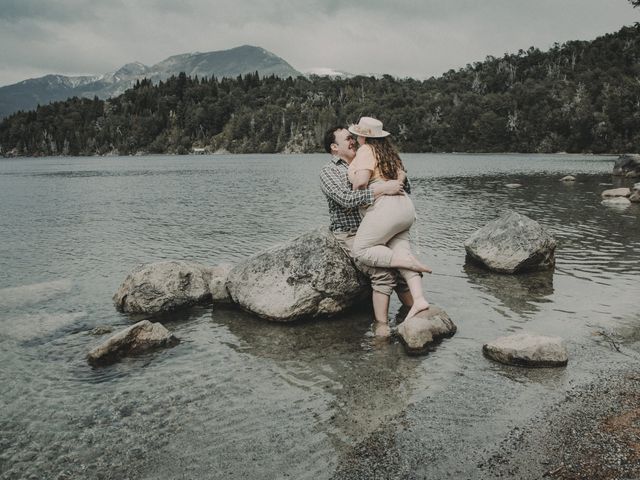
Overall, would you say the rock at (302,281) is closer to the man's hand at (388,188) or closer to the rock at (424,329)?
the rock at (424,329)

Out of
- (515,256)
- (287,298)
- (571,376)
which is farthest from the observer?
(515,256)

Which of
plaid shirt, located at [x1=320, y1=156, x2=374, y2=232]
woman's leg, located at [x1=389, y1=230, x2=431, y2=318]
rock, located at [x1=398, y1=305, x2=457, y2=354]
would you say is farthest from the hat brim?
rock, located at [x1=398, y1=305, x2=457, y2=354]

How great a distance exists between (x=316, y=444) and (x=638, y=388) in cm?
500

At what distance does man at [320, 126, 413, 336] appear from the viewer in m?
9.95

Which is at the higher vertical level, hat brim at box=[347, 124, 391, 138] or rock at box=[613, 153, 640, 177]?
hat brim at box=[347, 124, 391, 138]

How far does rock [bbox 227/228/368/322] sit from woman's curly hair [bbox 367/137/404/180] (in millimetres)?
2349

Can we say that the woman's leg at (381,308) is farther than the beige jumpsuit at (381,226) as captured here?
Yes

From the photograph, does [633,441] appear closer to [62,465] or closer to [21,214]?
[62,465]

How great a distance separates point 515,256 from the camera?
15117 mm

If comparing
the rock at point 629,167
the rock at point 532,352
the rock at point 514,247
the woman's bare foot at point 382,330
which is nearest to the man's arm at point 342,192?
the woman's bare foot at point 382,330

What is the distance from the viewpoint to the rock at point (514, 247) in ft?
49.5

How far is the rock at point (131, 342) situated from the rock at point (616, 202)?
30.7 m

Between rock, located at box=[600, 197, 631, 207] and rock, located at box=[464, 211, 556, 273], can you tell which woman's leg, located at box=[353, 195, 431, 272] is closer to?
rock, located at box=[464, 211, 556, 273]

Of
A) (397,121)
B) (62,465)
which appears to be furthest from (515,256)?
(397,121)
